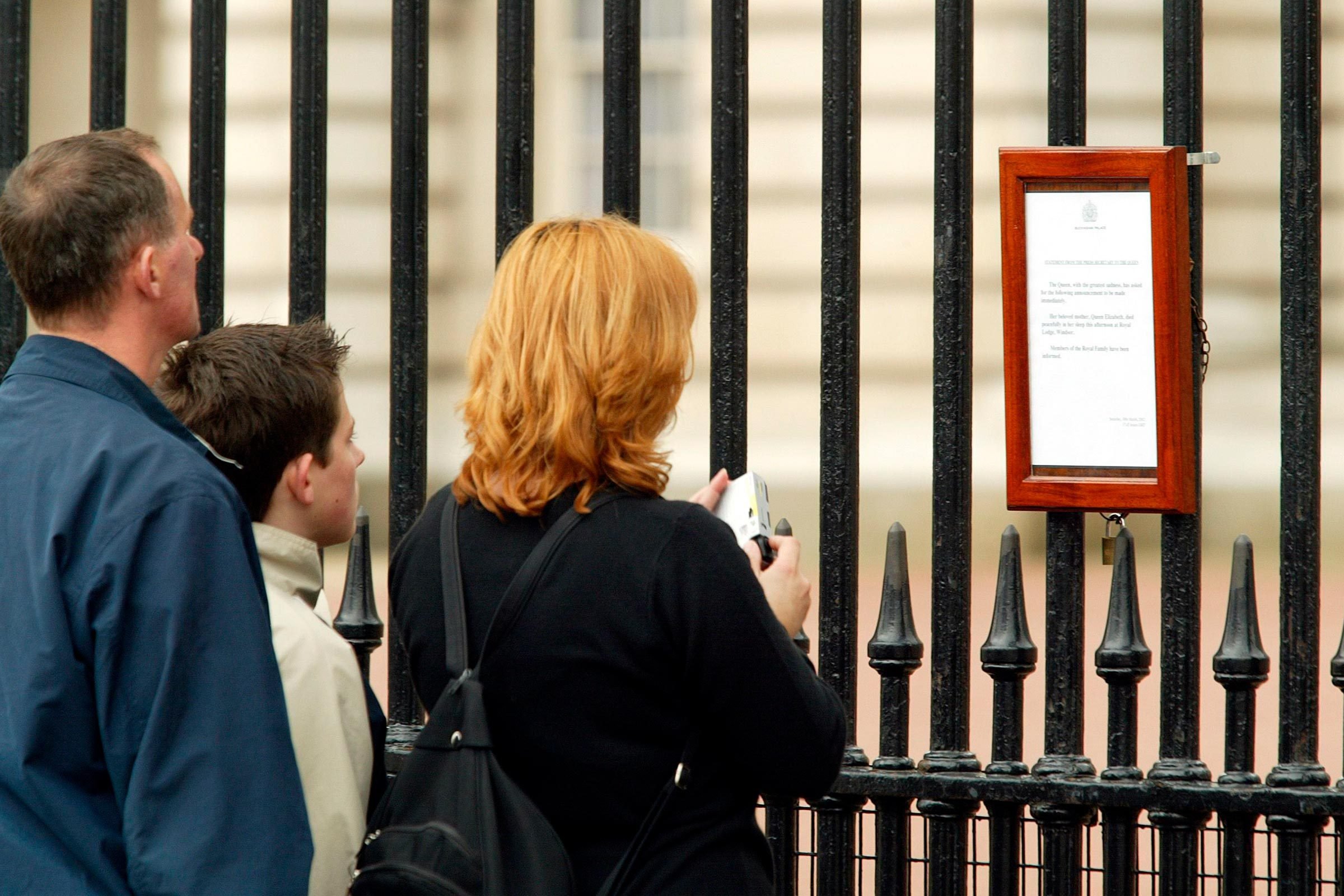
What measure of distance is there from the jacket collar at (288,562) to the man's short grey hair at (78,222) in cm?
40

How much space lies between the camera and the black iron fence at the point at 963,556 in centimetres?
247

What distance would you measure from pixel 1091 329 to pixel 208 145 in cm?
160

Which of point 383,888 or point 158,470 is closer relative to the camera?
point 158,470

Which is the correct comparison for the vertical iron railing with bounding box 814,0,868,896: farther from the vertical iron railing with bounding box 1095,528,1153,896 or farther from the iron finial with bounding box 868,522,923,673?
the vertical iron railing with bounding box 1095,528,1153,896

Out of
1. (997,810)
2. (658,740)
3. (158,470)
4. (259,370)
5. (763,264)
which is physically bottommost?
(997,810)

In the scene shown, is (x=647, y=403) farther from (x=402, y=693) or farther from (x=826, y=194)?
(x=402, y=693)

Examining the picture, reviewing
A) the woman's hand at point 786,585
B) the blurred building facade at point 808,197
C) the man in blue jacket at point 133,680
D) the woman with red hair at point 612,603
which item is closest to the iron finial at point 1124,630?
the woman's hand at point 786,585

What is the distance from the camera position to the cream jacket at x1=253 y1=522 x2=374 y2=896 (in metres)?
1.80

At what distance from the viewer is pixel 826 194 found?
2.63 meters

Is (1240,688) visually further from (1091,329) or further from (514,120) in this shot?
(514,120)

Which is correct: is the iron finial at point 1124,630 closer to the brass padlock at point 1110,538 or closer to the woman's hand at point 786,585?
the brass padlock at point 1110,538

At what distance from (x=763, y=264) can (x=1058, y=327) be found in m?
6.29

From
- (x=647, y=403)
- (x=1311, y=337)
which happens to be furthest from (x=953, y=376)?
(x=647, y=403)

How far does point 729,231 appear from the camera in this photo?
2664 mm
